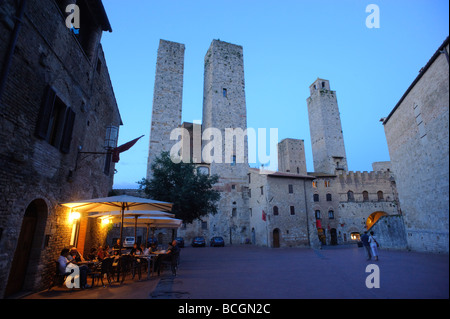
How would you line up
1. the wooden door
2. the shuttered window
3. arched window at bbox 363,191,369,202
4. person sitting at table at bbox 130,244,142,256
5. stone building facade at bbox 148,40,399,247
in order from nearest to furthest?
the wooden door
the shuttered window
person sitting at table at bbox 130,244,142,256
stone building facade at bbox 148,40,399,247
arched window at bbox 363,191,369,202

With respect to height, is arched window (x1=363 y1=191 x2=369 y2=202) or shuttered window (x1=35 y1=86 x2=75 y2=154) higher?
arched window (x1=363 y1=191 x2=369 y2=202)

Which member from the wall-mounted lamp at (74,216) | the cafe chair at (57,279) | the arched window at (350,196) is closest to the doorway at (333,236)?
the arched window at (350,196)

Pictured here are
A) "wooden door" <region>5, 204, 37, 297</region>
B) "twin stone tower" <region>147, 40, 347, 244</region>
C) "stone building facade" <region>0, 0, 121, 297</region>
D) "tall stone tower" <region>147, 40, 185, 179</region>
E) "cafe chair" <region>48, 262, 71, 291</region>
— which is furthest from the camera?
"tall stone tower" <region>147, 40, 185, 179</region>

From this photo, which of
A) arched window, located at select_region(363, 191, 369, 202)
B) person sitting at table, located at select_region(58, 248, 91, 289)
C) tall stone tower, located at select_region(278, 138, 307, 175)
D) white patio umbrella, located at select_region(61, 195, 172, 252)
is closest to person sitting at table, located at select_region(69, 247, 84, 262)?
person sitting at table, located at select_region(58, 248, 91, 289)

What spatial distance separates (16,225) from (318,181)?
33.6 m

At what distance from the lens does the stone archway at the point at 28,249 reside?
5742 mm

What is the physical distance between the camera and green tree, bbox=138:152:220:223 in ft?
50.7

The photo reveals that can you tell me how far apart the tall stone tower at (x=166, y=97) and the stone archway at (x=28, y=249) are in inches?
905

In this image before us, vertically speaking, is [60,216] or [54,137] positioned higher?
[54,137]

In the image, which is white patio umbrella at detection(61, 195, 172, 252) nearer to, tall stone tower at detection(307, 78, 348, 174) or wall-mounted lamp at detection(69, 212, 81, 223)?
wall-mounted lamp at detection(69, 212, 81, 223)

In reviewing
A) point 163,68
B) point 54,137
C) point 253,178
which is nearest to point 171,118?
point 163,68

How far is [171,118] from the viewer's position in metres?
32.0
